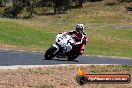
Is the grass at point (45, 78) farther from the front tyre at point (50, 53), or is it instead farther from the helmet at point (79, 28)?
the front tyre at point (50, 53)

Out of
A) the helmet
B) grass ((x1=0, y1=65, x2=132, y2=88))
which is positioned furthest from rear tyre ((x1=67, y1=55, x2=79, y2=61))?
grass ((x1=0, y1=65, x2=132, y2=88))

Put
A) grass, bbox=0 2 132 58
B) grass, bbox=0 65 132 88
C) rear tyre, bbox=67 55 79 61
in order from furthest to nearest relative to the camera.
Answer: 1. grass, bbox=0 2 132 58
2. rear tyre, bbox=67 55 79 61
3. grass, bbox=0 65 132 88

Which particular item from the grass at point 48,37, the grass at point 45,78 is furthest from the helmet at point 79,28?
the grass at point 48,37

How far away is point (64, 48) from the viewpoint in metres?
20.5

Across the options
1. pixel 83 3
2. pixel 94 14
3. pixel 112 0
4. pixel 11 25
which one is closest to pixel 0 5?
pixel 83 3

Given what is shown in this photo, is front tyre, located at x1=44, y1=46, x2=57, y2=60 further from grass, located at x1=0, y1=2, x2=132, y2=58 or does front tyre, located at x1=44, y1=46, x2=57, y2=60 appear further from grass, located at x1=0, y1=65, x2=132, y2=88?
grass, located at x1=0, y1=2, x2=132, y2=58

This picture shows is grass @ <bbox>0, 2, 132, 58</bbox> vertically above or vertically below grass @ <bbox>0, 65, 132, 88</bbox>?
below

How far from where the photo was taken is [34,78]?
1470cm

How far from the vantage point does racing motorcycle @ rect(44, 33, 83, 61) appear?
794 inches

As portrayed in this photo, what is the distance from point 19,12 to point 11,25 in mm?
69921

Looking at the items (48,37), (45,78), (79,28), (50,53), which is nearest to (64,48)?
(50,53)

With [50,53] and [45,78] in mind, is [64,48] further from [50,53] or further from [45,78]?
[45,78]

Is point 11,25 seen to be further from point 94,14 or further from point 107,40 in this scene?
point 94,14

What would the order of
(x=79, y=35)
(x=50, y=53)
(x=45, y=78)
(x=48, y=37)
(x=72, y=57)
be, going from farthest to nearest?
(x=48, y=37) → (x=72, y=57) → (x=50, y=53) → (x=79, y=35) → (x=45, y=78)
